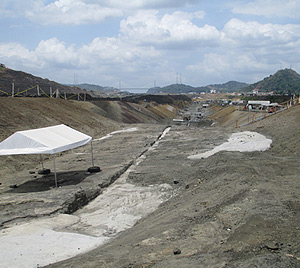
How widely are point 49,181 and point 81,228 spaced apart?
6764 millimetres

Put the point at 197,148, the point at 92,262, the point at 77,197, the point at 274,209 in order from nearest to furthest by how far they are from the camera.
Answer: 1. the point at 92,262
2. the point at 274,209
3. the point at 77,197
4. the point at 197,148

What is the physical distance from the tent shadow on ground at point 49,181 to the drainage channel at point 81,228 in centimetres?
206

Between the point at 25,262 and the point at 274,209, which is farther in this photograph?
the point at 274,209

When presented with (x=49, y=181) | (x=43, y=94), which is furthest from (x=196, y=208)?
(x=43, y=94)

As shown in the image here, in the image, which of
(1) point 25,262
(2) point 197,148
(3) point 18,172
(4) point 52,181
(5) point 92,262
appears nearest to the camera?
(5) point 92,262

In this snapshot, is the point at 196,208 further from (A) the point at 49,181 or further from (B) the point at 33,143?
(A) the point at 49,181

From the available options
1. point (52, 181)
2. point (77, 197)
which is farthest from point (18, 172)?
point (77, 197)

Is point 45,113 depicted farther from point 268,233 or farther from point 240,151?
point 268,233

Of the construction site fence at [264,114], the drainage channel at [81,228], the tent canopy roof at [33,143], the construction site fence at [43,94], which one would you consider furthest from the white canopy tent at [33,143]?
the construction site fence at [264,114]

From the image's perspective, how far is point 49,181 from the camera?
17188 mm

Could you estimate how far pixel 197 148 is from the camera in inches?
1050

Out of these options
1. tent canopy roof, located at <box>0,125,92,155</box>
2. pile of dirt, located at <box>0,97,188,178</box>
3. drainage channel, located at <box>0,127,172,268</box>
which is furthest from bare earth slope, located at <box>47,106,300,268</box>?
pile of dirt, located at <box>0,97,188,178</box>

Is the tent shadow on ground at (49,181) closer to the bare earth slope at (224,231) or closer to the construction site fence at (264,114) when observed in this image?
the bare earth slope at (224,231)

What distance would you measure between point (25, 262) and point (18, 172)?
44.6 ft
